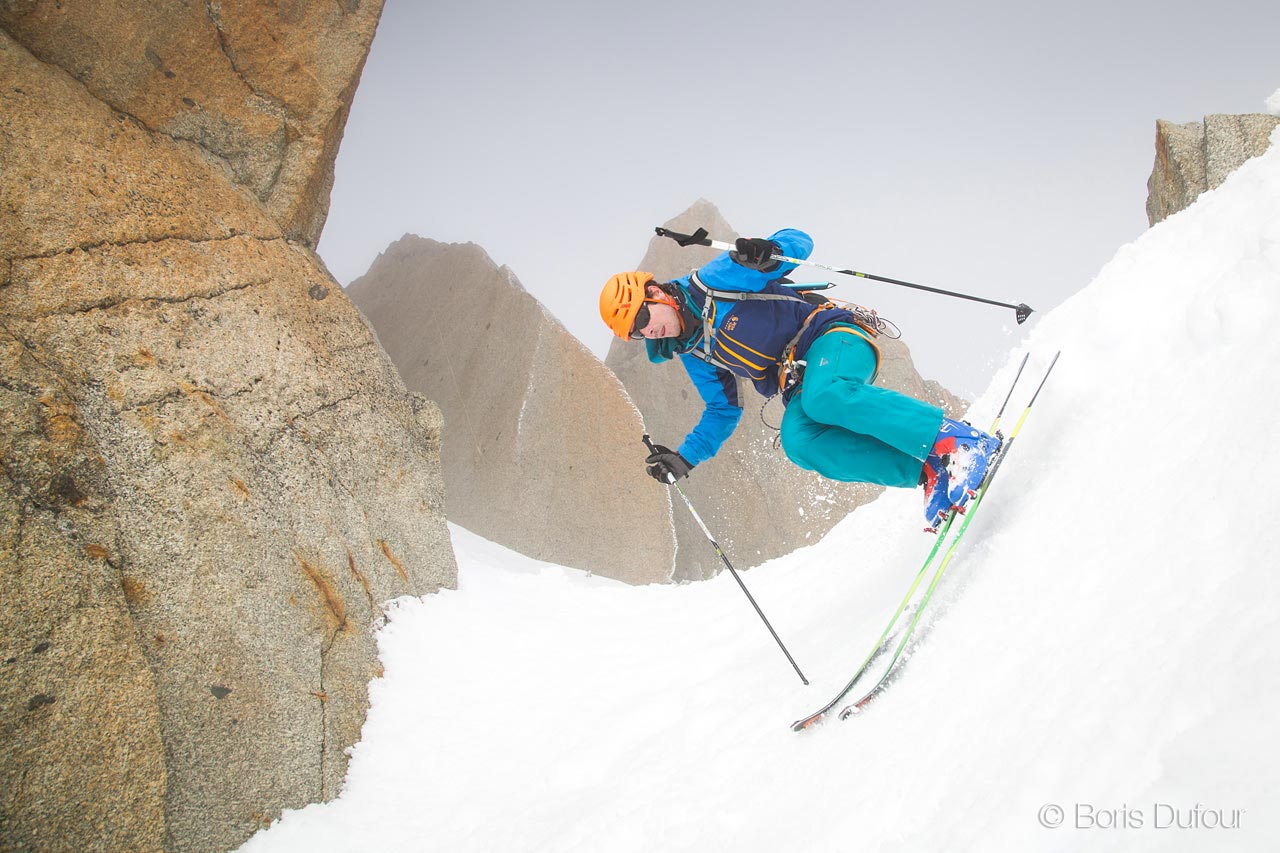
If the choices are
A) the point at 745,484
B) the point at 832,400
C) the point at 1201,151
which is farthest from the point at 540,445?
the point at 1201,151

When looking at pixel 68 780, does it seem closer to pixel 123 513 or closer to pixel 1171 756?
pixel 123 513

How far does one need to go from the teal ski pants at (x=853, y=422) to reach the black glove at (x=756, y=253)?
461 millimetres

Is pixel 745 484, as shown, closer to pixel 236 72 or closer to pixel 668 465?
pixel 668 465

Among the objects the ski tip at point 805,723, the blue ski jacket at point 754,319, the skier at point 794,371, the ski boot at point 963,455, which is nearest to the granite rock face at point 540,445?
the skier at point 794,371

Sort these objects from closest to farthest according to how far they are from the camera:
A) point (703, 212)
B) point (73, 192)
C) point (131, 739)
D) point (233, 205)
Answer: point (131, 739) < point (73, 192) < point (233, 205) < point (703, 212)

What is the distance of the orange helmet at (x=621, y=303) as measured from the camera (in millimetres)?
3660

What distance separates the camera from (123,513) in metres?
3.25

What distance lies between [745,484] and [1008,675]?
326 inches

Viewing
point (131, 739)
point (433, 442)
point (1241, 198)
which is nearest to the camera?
point (131, 739)

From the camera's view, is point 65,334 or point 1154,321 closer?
point 1154,321

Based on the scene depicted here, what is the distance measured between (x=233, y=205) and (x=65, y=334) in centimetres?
162

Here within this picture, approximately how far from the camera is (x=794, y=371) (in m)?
3.40

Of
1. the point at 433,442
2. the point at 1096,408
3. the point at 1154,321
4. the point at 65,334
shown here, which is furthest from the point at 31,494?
the point at 1154,321

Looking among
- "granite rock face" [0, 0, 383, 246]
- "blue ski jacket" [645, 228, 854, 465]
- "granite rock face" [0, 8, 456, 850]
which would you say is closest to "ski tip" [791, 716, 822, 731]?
"blue ski jacket" [645, 228, 854, 465]
